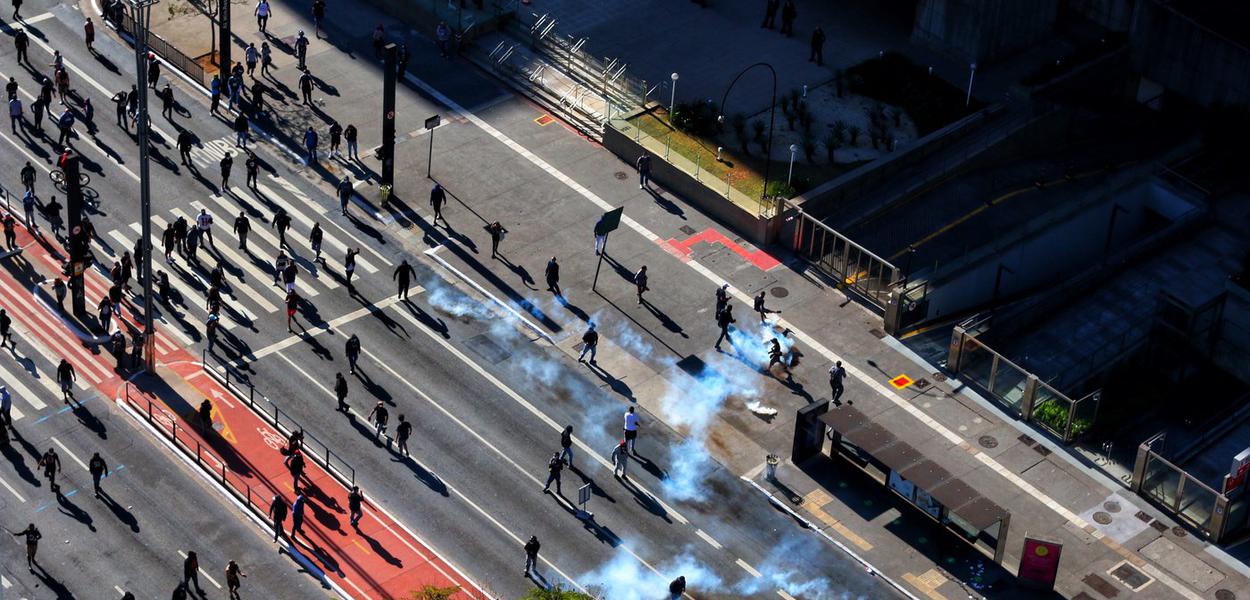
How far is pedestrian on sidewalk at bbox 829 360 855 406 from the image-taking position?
7581 centimetres

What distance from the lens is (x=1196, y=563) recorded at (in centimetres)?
7112

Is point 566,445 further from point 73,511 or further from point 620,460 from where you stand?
point 73,511

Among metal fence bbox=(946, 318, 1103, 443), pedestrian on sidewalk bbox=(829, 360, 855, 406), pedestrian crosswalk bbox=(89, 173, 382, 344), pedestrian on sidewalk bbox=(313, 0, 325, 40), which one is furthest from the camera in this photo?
pedestrian on sidewalk bbox=(313, 0, 325, 40)

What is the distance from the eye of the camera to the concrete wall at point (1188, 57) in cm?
9031

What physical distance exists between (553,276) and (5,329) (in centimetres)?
1930

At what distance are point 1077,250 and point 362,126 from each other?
2890cm

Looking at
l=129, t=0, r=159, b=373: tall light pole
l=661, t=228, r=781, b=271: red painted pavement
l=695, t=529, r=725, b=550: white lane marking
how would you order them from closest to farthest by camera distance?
l=129, t=0, r=159, b=373: tall light pole < l=695, t=529, r=725, b=550: white lane marking < l=661, t=228, r=781, b=271: red painted pavement

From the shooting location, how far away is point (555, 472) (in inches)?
2803

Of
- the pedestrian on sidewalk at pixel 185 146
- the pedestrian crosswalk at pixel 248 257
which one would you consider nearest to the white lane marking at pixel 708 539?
the pedestrian crosswalk at pixel 248 257

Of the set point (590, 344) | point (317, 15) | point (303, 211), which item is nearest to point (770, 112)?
point (590, 344)

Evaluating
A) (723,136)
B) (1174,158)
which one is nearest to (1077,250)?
(1174,158)

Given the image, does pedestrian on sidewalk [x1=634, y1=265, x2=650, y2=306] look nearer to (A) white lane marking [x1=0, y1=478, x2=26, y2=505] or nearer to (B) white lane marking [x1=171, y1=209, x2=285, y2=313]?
(B) white lane marking [x1=171, y1=209, x2=285, y2=313]

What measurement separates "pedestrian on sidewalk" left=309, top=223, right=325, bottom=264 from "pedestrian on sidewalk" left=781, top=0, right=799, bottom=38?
24574 millimetres

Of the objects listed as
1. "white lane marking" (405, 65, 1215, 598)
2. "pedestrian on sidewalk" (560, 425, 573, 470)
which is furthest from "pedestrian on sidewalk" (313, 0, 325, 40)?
"pedestrian on sidewalk" (560, 425, 573, 470)
